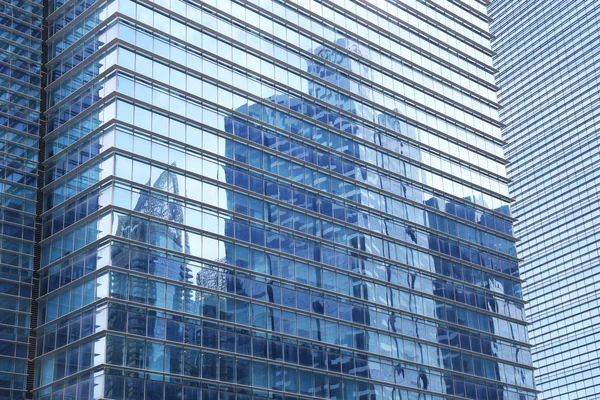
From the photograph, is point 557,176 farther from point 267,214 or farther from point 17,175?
point 17,175

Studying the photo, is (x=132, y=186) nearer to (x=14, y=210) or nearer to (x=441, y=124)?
(x=14, y=210)

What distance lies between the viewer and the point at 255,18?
244 feet

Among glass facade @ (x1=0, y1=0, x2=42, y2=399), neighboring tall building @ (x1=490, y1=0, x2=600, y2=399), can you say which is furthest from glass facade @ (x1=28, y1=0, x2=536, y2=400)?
neighboring tall building @ (x1=490, y1=0, x2=600, y2=399)

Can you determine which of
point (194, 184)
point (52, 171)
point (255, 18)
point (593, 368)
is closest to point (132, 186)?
point (194, 184)

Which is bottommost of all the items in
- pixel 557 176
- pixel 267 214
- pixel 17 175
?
pixel 267 214

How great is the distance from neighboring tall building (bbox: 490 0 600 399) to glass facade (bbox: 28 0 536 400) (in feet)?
263

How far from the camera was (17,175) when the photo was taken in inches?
2660

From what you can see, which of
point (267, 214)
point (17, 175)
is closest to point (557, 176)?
point (267, 214)

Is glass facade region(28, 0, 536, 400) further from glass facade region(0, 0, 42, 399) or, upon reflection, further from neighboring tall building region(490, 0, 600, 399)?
neighboring tall building region(490, 0, 600, 399)

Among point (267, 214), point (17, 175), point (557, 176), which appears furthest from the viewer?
point (557, 176)

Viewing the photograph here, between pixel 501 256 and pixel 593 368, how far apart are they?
7898 cm

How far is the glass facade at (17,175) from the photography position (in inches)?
2462

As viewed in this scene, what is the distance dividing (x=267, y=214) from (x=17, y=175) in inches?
696

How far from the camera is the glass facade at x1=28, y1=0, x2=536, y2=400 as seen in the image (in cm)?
6009
